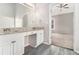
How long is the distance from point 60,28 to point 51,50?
425mm

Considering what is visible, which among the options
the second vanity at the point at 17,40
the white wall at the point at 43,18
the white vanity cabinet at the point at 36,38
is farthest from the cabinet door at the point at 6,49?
the white wall at the point at 43,18

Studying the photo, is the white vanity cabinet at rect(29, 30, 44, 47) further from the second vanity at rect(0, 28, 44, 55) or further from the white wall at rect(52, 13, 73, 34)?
the white wall at rect(52, 13, 73, 34)

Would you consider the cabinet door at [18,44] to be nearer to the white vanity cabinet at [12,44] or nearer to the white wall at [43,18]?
the white vanity cabinet at [12,44]

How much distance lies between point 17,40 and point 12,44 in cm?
11

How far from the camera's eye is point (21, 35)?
4.99 ft

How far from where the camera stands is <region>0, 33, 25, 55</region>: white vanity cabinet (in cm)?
129

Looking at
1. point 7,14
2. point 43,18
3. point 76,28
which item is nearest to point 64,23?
point 76,28

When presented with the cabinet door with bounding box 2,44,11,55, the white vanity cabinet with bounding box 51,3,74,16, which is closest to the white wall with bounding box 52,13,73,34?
the white vanity cabinet with bounding box 51,3,74,16

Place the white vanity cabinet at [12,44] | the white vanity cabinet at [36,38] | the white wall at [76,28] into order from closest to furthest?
the white vanity cabinet at [12,44] < the white wall at [76,28] < the white vanity cabinet at [36,38]

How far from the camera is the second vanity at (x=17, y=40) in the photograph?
130 cm

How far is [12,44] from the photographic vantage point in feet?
4.59

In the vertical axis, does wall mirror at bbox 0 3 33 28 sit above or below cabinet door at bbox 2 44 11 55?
above

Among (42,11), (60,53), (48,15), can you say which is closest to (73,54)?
(60,53)
